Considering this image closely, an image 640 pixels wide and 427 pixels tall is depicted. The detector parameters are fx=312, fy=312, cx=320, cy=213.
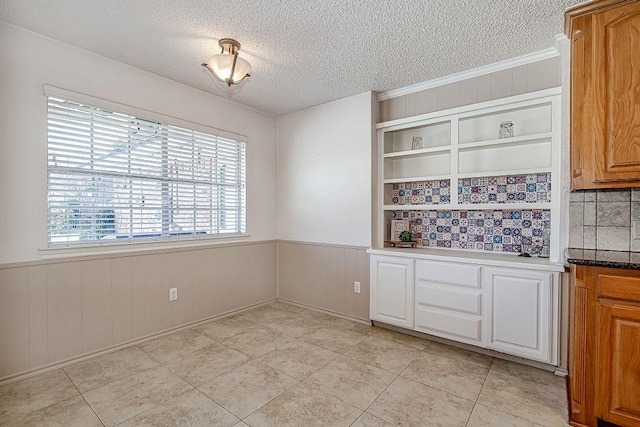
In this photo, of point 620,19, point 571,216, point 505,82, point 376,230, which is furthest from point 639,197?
point 376,230

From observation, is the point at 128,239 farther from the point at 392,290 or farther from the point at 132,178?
the point at 392,290

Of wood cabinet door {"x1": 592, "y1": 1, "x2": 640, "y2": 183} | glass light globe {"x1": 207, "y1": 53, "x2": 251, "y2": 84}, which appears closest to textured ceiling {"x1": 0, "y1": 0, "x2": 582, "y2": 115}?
glass light globe {"x1": 207, "y1": 53, "x2": 251, "y2": 84}

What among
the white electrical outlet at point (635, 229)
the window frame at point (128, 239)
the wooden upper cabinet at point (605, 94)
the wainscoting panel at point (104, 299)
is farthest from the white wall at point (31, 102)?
the white electrical outlet at point (635, 229)

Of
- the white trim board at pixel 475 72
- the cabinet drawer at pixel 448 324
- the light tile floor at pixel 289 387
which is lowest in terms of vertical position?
the light tile floor at pixel 289 387

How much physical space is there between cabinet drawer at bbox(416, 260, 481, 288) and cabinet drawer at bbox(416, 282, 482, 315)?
0.18ft

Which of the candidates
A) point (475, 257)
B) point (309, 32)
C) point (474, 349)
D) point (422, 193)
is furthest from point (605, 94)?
point (474, 349)

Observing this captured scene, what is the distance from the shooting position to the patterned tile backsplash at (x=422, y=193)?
3201mm

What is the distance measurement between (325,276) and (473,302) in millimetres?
1658

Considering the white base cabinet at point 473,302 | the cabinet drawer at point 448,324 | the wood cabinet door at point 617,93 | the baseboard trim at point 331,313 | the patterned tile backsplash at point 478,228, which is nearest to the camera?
the wood cabinet door at point 617,93

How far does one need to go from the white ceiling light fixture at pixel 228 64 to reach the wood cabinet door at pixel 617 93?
232 cm

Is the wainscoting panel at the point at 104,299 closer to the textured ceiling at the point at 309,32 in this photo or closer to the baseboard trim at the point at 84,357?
the baseboard trim at the point at 84,357

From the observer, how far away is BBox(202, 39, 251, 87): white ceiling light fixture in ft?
7.41

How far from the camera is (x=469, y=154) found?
3008 millimetres

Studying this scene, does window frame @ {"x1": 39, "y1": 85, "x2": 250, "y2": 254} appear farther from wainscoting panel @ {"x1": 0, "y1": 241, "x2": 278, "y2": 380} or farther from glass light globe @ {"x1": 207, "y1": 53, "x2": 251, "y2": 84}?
glass light globe @ {"x1": 207, "y1": 53, "x2": 251, "y2": 84}
